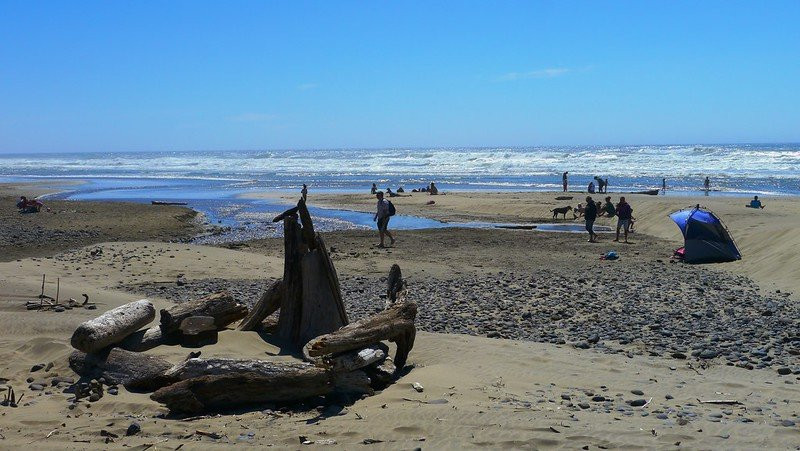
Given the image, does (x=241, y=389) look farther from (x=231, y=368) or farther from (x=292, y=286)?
(x=292, y=286)

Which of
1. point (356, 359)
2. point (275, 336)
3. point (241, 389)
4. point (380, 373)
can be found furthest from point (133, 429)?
point (275, 336)

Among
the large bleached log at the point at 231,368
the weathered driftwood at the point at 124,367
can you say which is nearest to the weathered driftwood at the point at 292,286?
the weathered driftwood at the point at 124,367

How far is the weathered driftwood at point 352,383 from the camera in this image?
791cm

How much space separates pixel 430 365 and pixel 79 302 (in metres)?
6.40

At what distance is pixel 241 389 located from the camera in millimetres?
7500

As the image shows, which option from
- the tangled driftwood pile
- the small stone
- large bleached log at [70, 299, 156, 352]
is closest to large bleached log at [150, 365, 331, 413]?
the tangled driftwood pile

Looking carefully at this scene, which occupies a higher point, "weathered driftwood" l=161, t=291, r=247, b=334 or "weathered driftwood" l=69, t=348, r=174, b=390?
"weathered driftwood" l=161, t=291, r=247, b=334

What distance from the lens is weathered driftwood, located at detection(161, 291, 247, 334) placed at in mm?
9180

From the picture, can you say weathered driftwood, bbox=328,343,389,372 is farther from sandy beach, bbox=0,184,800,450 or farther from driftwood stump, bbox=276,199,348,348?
driftwood stump, bbox=276,199,348,348

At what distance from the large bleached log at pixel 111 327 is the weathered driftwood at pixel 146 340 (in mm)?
73

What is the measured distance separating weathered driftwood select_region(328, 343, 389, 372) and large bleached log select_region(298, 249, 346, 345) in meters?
1.34

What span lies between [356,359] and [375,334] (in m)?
0.46

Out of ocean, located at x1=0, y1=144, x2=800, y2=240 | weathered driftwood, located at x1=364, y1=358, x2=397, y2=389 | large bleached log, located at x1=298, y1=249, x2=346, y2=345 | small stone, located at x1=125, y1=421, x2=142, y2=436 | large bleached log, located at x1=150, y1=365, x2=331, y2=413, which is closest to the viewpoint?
small stone, located at x1=125, y1=421, x2=142, y2=436

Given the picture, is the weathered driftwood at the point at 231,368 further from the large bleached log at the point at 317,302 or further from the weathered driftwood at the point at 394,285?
the weathered driftwood at the point at 394,285
